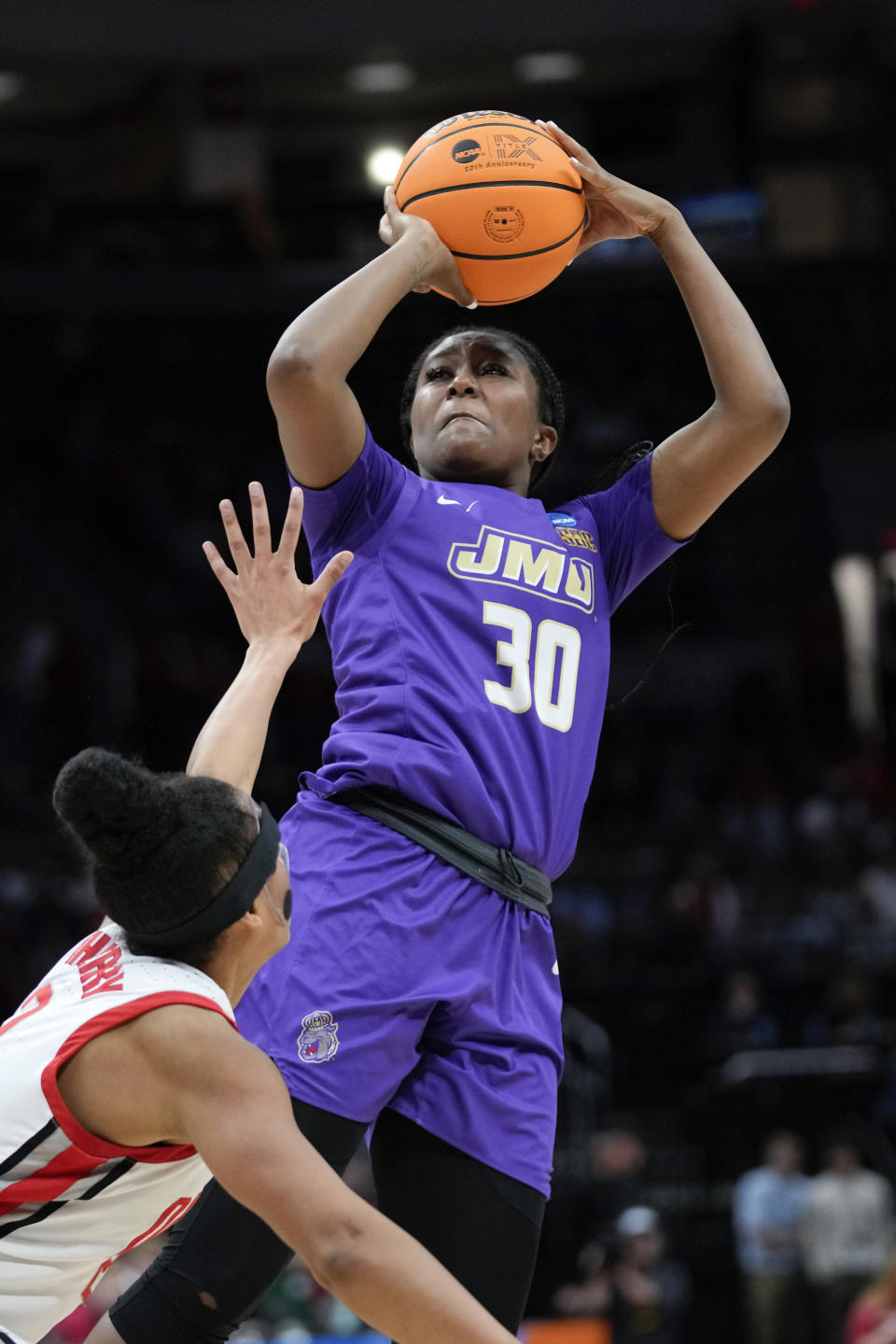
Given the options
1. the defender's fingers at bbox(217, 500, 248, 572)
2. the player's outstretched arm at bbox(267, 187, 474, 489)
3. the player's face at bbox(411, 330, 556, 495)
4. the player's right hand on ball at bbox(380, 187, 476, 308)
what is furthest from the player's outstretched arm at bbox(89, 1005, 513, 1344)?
the player's right hand on ball at bbox(380, 187, 476, 308)

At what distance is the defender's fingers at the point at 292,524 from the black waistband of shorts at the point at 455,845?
489mm

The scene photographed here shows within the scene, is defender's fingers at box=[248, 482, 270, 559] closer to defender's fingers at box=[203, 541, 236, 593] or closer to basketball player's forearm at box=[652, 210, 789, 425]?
defender's fingers at box=[203, 541, 236, 593]

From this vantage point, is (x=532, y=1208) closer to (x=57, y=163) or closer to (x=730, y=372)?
(x=730, y=372)

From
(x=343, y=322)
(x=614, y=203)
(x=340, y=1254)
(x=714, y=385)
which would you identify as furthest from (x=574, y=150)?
(x=340, y=1254)

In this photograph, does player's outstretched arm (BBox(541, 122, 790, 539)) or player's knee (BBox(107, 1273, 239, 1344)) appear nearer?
player's knee (BBox(107, 1273, 239, 1344))

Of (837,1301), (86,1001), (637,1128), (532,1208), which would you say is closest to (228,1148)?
(86,1001)

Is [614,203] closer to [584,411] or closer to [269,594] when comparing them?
[269,594]

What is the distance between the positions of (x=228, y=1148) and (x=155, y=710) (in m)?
13.6

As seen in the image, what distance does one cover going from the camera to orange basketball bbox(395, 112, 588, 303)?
11.5 ft

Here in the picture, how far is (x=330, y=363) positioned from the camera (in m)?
3.15

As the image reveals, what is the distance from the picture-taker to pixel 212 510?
18.6 m

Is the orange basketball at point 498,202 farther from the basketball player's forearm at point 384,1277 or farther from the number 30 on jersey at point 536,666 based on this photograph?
the basketball player's forearm at point 384,1277

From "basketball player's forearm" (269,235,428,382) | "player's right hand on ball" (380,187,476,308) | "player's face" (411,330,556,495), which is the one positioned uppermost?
"player's right hand on ball" (380,187,476,308)

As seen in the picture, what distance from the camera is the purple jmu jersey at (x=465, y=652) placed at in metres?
3.12
